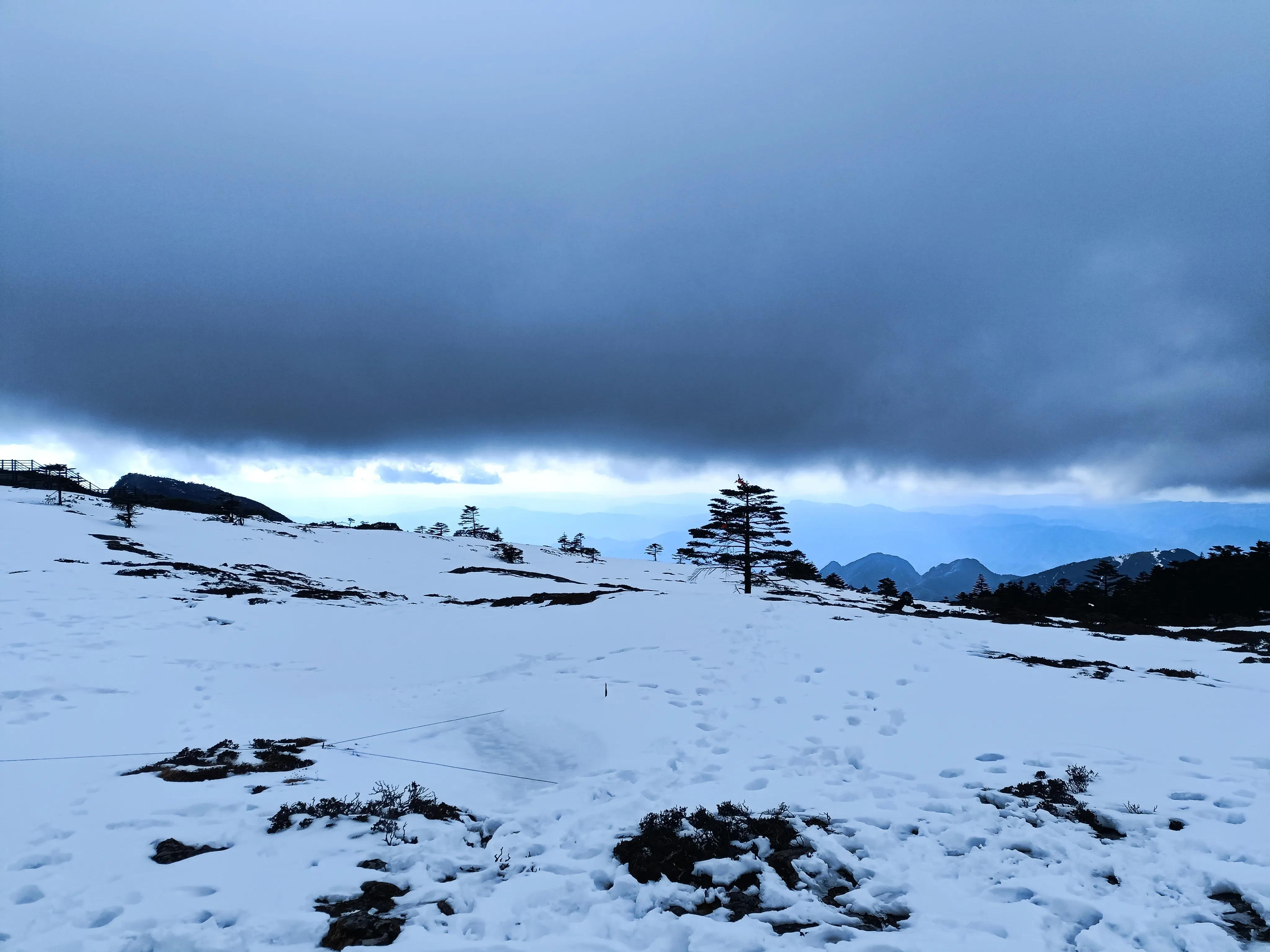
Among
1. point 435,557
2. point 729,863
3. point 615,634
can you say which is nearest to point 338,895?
point 729,863

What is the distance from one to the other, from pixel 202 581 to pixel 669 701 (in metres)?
27.3

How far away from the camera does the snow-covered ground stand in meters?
5.39

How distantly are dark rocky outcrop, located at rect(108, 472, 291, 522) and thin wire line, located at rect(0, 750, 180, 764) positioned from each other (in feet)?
165

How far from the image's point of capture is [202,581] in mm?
27031

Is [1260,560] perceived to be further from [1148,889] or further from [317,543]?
[317,543]

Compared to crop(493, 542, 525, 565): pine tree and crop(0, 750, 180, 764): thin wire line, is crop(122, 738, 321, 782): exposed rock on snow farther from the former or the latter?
crop(493, 542, 525, 565): pine tree

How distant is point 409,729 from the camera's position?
1195 cm

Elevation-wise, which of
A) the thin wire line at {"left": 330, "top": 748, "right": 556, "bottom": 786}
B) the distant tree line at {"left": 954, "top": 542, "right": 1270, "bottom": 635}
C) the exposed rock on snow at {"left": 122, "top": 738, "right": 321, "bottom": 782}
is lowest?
the thin wire line at {"left": 330, "top": 748, "right": 556, "bottom": 786}

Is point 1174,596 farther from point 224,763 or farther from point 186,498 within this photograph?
point 186,498

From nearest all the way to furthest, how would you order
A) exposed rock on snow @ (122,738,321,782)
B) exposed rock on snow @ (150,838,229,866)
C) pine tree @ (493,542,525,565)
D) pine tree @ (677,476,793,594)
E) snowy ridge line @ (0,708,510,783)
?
1. exposed rock on snow @ (150,838,229,866)
2. exposed rock on snow @ (122,738,321,782)
3. snowy ridge line @ (0,708,510,783)
4. pine tree @ (677,476,793,594)
5. pine tree @ (493,542,525,565)

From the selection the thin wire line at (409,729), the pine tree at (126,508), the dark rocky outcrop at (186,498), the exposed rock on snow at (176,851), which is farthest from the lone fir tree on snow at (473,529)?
the exposed rock on snow at (176,851)

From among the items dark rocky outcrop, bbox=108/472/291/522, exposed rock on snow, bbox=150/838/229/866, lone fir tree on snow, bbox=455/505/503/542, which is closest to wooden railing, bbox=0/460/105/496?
dark rocky outcrop, bbox=108/472/291/522

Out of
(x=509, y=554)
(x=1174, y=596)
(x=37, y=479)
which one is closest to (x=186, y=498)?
(x=37, y=479)

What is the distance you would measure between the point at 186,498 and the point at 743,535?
147763 mm
